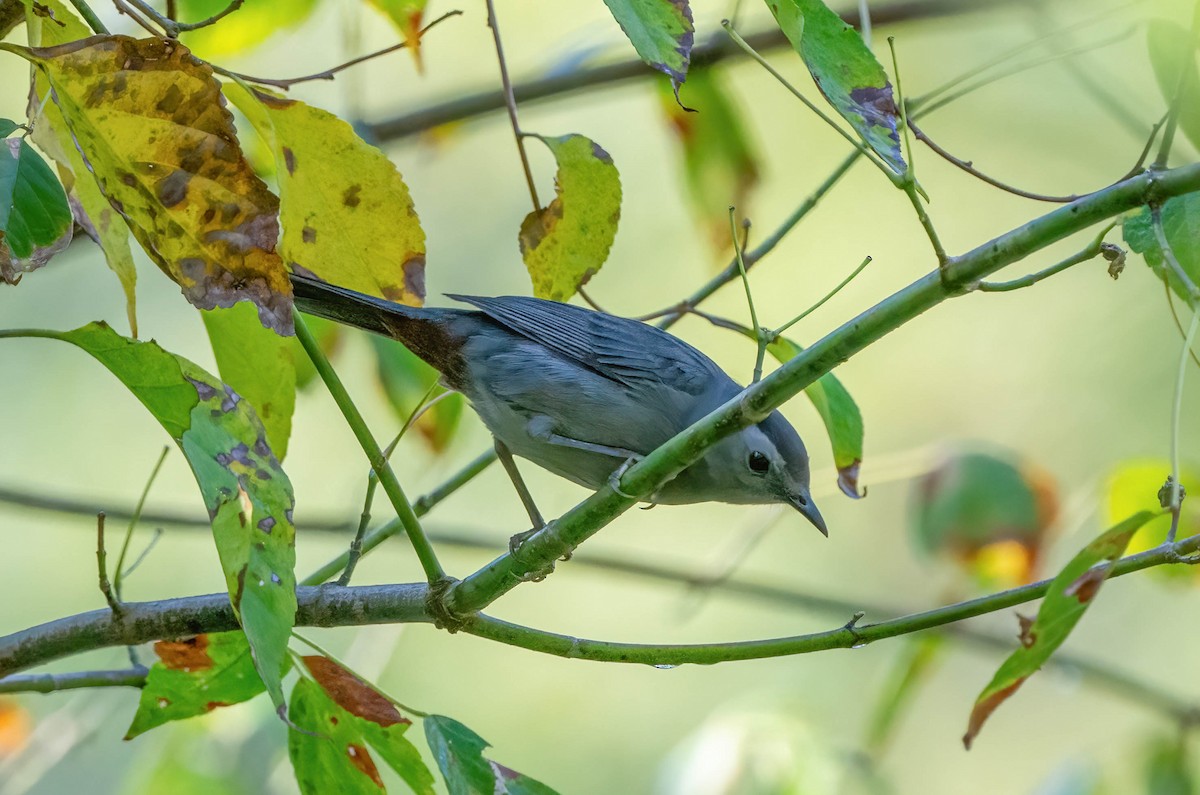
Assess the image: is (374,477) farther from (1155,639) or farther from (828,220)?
(1155,639)

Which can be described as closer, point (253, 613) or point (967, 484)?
point (253, 613)

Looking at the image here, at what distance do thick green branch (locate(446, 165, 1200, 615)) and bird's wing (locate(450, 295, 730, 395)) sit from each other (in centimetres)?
160

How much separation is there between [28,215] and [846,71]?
1232 millimetres

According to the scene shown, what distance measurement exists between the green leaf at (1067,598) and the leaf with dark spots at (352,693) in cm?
108

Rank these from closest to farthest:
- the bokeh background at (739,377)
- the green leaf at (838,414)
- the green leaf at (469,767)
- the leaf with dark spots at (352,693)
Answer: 1. the green leaf at (469,767)
2. the leaf with dark spots at (352,693)
3. the green leaf at (838,414)
4. the bokeh background at (739,377)

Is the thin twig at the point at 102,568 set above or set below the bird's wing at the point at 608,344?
below

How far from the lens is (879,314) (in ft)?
5.44

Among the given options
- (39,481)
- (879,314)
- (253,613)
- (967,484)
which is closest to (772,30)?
(967,484)

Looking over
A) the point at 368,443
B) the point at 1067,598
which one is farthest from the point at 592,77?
the point at 1067,598

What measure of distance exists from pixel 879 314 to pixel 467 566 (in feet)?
21.6

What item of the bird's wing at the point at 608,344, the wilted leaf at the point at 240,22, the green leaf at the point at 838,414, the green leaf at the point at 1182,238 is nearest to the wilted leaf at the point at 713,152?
the bird's wing at the point at 608,344

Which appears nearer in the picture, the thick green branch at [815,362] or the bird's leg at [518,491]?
the thick green branch at [815,362]

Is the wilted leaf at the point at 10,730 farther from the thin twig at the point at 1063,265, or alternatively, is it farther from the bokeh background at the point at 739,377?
the thin twig at the point at 1063,265

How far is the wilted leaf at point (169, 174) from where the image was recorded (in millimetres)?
1682
